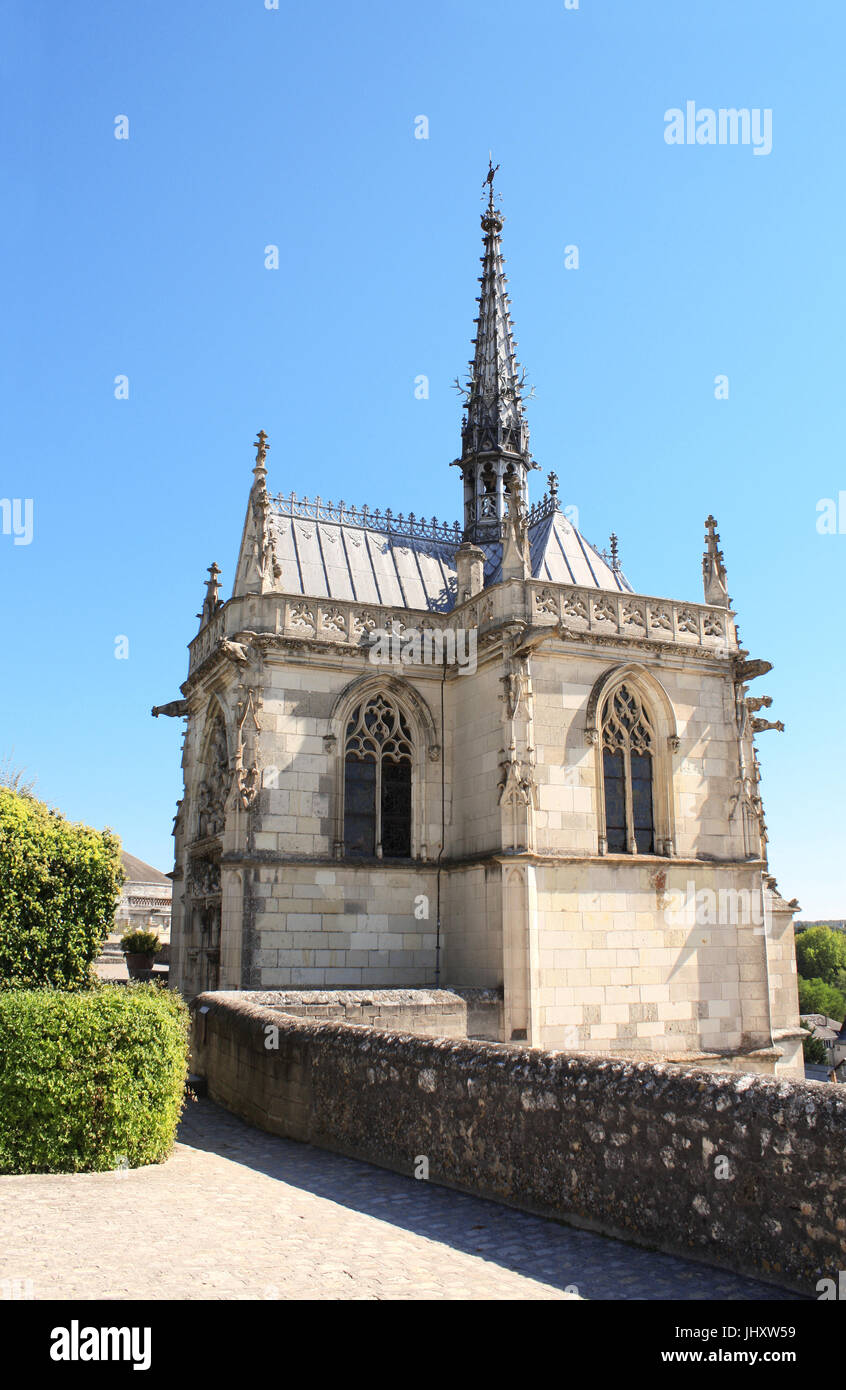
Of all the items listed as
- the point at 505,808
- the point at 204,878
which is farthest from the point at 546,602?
the point at 204,878

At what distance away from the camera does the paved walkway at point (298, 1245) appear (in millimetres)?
5637

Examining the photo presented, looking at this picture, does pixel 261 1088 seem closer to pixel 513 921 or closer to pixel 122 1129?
pixel 122 1129

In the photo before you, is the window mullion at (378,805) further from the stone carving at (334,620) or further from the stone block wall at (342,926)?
the stone carving at (334,620)

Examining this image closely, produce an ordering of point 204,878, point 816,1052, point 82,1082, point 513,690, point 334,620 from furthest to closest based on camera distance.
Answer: point 816,1052, point 204,878, point 334,620, point 513,690, point 82,1082

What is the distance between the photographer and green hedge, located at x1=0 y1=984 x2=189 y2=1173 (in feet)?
28.0

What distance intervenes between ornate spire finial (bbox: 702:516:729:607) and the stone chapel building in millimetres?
50

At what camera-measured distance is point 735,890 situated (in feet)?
62.4

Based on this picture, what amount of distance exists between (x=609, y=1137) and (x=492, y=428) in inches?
871

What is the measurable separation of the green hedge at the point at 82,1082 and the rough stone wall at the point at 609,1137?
1.81 metres

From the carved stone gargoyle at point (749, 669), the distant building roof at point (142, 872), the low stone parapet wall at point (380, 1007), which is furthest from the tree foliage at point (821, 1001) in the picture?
the low stone parapet wall at point (380, 1007)

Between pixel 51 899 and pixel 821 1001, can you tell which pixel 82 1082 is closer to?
pixel 51 899

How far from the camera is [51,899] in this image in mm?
14094

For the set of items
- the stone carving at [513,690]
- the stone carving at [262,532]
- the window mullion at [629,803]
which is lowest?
the window mullion at [629,803]

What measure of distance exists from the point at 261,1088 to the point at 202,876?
9.45 metres
